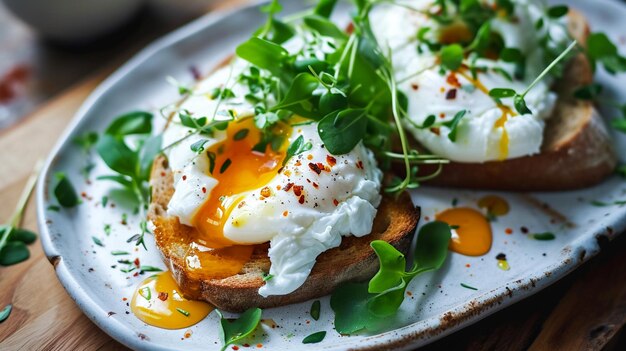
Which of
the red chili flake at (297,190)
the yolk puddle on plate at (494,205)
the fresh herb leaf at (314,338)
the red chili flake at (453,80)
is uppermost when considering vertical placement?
the red chili flake at (453,80)

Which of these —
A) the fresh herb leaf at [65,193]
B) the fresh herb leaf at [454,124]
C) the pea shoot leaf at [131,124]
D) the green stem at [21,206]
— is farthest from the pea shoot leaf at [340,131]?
the green stem at [21,206]

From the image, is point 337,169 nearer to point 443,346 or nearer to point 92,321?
point 443,346

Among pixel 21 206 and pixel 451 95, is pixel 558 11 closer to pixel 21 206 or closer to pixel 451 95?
pixel 451 95

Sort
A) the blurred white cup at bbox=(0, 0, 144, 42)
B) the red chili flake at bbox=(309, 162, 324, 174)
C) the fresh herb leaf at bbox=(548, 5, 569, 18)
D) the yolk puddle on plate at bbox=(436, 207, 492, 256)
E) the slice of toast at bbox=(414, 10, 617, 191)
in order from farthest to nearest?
the blurred white cup at bbox=(0, 0, 144, 42) < the fresh herb leaf at bbox=(548, 5, 569, 18) < the slice of toast at bbox=(414, 10, 617, 191) < the yolk puddle on plate at bbox=(436, 207, 492, 256) < the red chili flake at bbox=(309, 162, 324, 174)

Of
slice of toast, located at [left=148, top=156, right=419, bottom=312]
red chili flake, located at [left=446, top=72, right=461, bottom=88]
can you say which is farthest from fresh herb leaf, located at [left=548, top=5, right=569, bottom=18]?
slice of toast, located at [left=148, top=156, right=419, bottom=312]

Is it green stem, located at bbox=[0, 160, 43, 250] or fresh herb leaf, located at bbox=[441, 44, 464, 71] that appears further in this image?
fresh herb leaf, located at bbox=[441, 44, 464, 71]

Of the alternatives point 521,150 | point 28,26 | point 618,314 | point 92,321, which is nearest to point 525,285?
point 618,314

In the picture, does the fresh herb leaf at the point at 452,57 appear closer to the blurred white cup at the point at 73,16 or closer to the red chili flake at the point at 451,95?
the red chili flake at the point at 451,95

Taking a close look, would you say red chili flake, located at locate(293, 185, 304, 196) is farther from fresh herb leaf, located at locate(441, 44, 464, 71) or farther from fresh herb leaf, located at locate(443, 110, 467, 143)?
fresh herb leaf, located at locate(441, 44, 464, 71)
